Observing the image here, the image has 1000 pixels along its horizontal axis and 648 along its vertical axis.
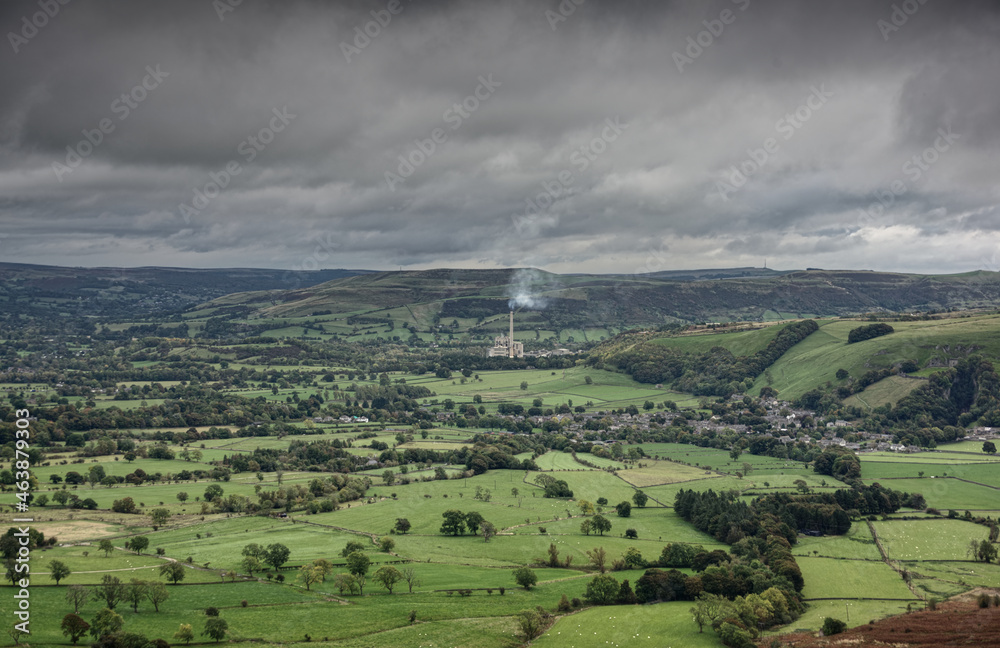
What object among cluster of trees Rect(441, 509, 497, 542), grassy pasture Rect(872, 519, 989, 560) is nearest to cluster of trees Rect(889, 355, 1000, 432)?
grassy pasture Rect(872, 519, 989, 560)

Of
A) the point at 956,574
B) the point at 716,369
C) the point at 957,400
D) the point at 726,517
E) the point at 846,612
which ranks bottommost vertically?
the point at 846,612

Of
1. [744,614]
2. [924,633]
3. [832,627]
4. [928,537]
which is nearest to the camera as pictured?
[924,633]

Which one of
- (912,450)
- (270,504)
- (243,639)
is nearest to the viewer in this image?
(243,639)

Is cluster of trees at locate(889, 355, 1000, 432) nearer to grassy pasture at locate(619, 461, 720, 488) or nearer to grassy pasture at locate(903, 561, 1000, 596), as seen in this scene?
grassy pasture at locate(619, 461, 720, 488)

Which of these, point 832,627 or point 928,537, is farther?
point 928,537

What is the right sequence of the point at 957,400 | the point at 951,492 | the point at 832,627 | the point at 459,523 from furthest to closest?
the point at 957,400, the point at 951,492, the point at 459,523, the point at 832,627

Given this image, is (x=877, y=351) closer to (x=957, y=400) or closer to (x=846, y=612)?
(x=957, y=400)

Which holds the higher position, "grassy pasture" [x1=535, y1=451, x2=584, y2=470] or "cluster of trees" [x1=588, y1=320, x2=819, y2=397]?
"cluster of trees" [x1=588, y1=320, x2=819, y2=397]

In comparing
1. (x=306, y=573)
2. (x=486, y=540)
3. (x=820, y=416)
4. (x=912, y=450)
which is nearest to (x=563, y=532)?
(x=486, y=540)

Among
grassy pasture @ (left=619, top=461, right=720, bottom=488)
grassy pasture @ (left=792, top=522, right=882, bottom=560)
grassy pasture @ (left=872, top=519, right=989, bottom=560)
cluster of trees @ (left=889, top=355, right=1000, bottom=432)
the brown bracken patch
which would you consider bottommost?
grassy pasture @ (left=619, top=461, right=720, bottom=488)

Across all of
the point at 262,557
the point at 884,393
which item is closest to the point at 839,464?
the point at 884,393

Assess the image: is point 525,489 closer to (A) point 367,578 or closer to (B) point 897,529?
(A) point 367,578
